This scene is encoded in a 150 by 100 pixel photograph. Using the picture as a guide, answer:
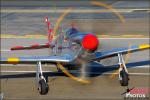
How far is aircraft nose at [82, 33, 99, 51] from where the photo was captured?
16.7 metres

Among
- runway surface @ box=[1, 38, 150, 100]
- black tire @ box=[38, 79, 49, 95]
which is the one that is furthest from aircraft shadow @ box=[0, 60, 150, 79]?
black tire @ box=[38, 79, 49, 95]

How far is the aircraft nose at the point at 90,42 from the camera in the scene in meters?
16.7

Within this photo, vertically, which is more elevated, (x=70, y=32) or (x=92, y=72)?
(x=70, y=32)

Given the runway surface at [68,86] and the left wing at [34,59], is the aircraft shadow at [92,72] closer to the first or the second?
the runway surface at [68,86]

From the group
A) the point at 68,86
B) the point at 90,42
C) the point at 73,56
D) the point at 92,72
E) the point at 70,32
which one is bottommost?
the point at 68,86

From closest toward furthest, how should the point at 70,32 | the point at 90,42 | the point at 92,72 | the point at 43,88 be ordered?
the point at 90,42
the point at 43,88
the point at 70,32
the point at 92,72

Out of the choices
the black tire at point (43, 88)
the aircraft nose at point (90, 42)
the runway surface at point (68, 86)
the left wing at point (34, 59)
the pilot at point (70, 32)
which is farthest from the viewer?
the pilot at point (70, 32)

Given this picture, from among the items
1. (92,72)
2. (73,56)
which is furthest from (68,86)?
(92,72)

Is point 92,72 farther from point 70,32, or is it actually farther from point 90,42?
point 90,42

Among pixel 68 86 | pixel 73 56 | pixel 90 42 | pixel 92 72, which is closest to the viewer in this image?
pixel 90 42

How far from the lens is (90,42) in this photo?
54.6ft

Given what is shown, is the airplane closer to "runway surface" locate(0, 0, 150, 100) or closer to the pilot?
the pilot

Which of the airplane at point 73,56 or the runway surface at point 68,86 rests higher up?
the airplane at point 73,56

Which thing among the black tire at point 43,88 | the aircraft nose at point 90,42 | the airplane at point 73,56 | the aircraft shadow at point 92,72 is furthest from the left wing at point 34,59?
the aircraft shadow at point 92,72
